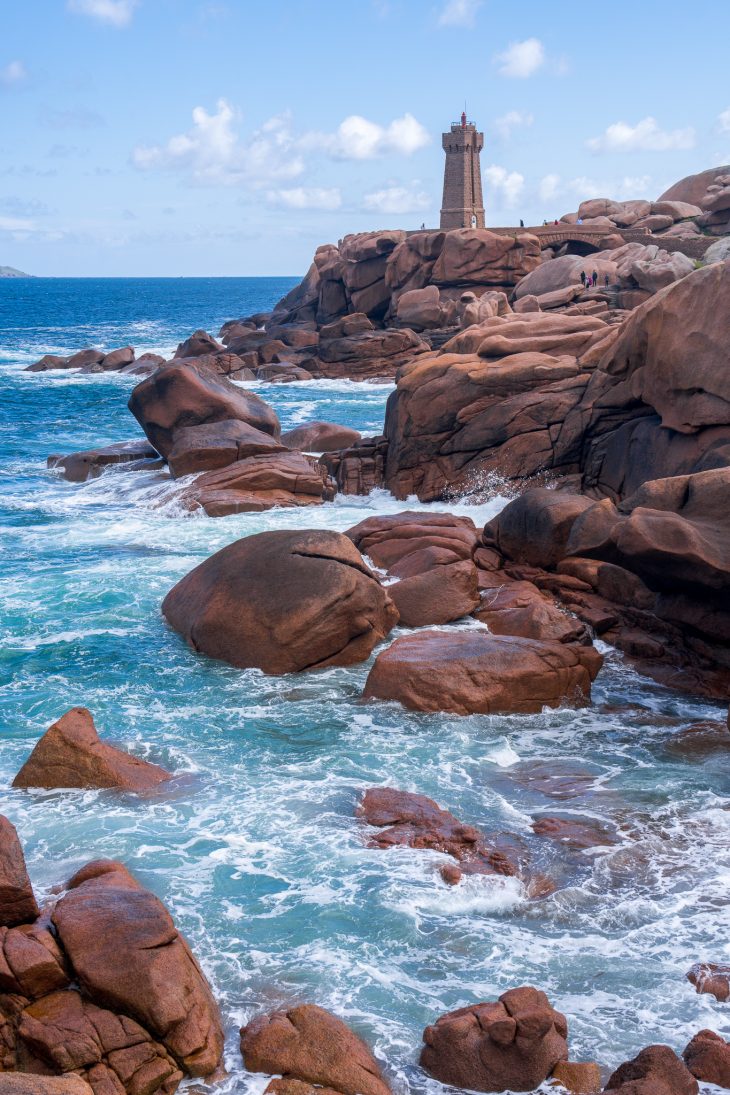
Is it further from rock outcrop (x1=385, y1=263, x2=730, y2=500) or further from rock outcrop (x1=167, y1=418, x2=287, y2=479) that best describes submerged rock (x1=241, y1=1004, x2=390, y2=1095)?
rock outcrop (x1=167, y1=418, x2=287, y2=479)

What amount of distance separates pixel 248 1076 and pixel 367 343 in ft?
137

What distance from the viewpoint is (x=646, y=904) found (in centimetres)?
831

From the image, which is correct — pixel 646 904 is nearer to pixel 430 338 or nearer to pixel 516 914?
pixel 516 914

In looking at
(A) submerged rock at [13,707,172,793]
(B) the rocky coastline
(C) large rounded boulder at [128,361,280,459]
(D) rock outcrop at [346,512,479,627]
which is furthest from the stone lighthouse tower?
Result: (A) submerged rock at [13,707,172,793]

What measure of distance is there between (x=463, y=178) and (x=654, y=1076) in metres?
70.0

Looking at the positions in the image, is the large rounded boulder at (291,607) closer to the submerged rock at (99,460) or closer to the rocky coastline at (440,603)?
the rocky coastline at (440,603)

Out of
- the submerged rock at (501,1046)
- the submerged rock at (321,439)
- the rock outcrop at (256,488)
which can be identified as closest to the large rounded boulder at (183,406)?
the rock outcrop at (256,488)

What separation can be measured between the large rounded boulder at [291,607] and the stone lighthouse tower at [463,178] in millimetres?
59979

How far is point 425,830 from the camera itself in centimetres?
945

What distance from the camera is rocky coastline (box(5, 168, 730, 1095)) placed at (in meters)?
6.46

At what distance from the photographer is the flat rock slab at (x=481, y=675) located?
12.2 m

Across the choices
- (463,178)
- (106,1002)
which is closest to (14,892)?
(106,1002)

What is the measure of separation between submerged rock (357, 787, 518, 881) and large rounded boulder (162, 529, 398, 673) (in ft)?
11.9

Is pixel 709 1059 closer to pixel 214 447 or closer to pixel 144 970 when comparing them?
pixel 144 970
